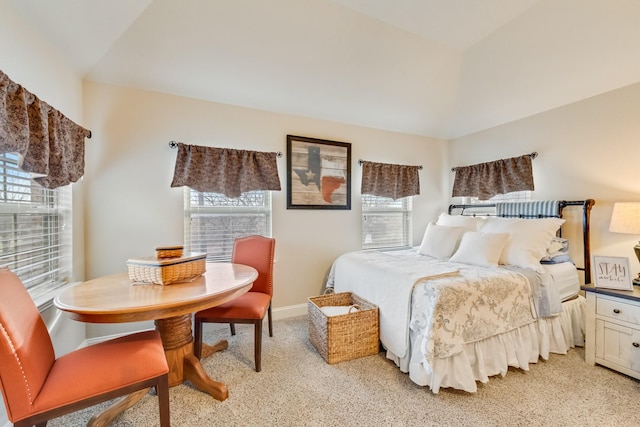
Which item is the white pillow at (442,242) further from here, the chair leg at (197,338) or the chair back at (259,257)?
the chair leg at (197,338)

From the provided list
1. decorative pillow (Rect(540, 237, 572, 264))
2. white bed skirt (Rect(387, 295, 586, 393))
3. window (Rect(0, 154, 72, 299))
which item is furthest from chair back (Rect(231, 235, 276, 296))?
decorative pillow (Rect(540, 237, 572, 264))

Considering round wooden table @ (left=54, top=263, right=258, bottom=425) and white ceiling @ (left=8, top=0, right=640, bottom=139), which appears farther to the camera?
white ceiling @ (left=8, top=0, right=640, bottom=139)

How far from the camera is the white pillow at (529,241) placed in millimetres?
2305

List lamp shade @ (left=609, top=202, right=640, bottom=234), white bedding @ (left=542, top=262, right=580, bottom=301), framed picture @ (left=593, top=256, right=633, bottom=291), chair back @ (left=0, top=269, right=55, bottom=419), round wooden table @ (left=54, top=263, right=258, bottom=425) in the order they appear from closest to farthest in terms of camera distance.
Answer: chair back @ (left=0, top=269, right=55, bottom=419), round wooden table @ (left=54, top=263, right=258, bottom=425), framed picture @ (left=593, top=256, right=633, bottom=291), lamp shade @ (left=609, top=202, right=640, bottom=234), white bedding @ (left=542, top=262, right=580, bottom=301)

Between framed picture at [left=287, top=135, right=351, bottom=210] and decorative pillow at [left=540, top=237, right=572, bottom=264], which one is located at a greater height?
framed picture at [left=287, top=135, right=351, bottom=210]

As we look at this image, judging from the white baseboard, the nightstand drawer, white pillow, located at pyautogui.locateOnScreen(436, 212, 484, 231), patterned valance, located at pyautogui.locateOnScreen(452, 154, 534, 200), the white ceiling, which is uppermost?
the white ceiling

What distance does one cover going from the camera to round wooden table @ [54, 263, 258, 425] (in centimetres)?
124

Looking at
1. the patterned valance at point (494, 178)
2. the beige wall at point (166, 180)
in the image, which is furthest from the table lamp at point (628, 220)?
the beige wall at point (166, 180)

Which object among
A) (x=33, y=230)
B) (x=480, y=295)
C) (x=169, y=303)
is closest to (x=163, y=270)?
(x=169, y=303)

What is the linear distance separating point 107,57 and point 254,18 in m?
1.23

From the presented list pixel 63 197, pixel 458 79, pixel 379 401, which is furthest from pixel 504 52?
pixel 63 197

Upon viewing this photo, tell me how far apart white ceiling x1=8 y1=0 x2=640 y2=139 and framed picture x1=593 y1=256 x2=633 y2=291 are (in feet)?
5.22

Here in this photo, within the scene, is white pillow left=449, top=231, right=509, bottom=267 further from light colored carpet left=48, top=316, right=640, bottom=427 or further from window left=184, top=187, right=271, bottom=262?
window left=184, top=187, right=271, bottom=262

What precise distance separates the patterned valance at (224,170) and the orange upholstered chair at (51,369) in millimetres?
1484
